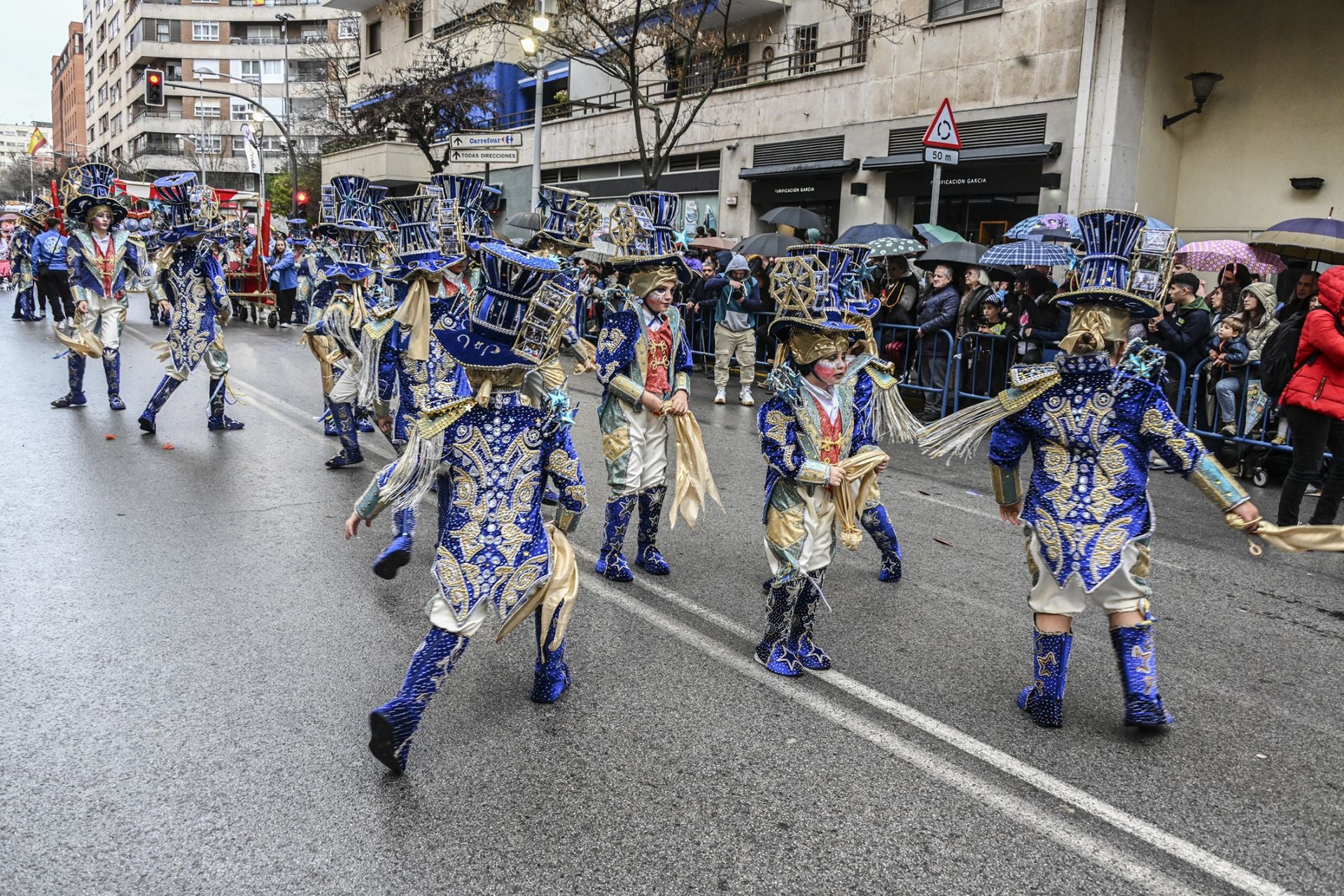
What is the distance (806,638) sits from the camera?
15.7 feet

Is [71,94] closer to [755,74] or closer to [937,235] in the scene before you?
[755,74]

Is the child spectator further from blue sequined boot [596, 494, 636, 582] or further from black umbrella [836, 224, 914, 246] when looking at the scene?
blue sequined boot [596, 494, 636, 582]

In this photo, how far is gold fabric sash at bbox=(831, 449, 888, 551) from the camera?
175 inches

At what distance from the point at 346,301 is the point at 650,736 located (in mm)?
5452

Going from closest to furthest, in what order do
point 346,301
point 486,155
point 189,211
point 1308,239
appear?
point 346,301 → point 1308,239 → point 189,211 → point 486,155

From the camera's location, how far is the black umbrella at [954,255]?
476 inches

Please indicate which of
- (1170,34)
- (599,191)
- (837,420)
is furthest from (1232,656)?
(599,191)

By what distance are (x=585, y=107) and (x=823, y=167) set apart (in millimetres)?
10374

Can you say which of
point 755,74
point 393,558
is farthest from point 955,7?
point 393,558

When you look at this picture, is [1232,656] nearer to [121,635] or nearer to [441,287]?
[441,287]

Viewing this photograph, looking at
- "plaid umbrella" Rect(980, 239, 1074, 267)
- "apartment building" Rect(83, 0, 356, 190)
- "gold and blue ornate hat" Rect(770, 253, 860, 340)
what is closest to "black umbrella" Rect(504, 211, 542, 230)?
"plaid umbrella" Rect(980, 239, 1074, 267)

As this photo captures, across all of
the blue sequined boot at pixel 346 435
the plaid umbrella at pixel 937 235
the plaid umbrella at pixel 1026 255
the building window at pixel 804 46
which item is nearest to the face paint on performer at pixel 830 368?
the blue sequined boot at pixel 346 435

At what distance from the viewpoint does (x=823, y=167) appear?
69.7 ft

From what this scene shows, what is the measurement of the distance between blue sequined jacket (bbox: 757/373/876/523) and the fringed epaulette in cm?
43
